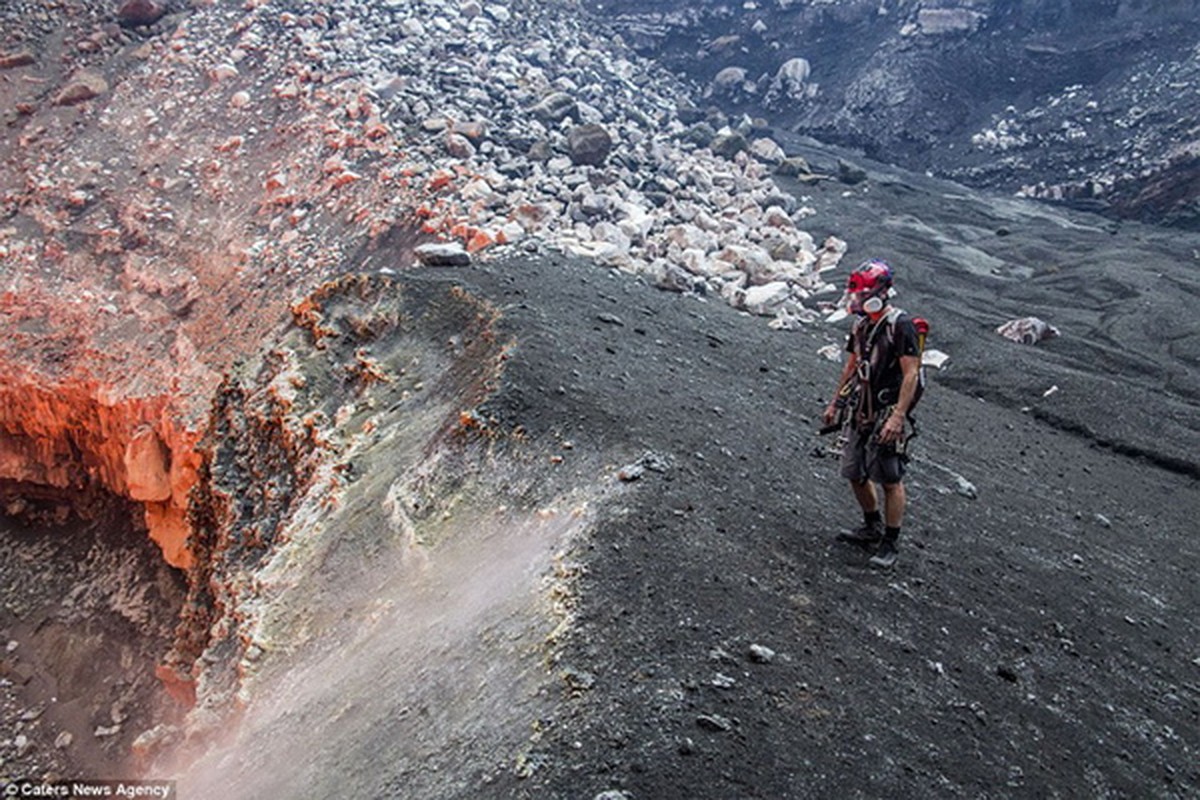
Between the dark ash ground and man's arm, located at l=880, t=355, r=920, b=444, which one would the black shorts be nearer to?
man's arm, located at l=880, t=355, r=920, b=444

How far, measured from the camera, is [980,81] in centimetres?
2447

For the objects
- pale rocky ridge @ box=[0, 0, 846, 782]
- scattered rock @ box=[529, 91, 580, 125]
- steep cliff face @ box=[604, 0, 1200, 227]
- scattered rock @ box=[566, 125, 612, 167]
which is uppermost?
steep cliff face @ box=[604, 0, 1200, 227]

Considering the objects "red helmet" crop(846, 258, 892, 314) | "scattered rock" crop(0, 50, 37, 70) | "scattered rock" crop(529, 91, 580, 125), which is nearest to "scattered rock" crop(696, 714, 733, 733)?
"red helmet" crop(846, 258, 892, 314)

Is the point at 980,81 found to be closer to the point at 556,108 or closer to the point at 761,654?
Result: the point at 556,108

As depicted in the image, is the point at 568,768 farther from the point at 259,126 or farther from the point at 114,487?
the point at 259,126

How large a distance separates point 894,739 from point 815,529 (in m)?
1.66

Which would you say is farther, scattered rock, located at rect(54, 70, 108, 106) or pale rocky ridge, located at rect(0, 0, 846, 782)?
scattered rock, located at rect(54, 70, 108, 106)

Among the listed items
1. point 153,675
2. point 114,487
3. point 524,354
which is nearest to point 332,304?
point 524,354

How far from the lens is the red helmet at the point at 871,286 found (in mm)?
4086

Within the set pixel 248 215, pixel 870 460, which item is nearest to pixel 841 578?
pixel 870 460

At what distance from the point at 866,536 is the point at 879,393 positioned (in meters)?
0.88

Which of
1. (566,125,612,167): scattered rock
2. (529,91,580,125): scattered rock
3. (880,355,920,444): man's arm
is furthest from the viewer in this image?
(529,91,580,125): scattered rock

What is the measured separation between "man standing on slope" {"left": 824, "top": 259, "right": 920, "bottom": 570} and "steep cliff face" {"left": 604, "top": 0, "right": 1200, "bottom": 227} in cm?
1700

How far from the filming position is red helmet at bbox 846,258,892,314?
409 centimetres
